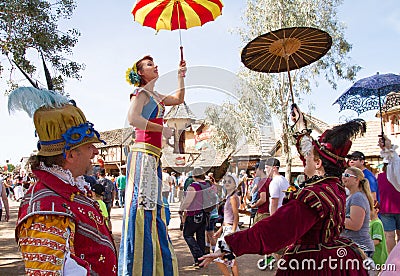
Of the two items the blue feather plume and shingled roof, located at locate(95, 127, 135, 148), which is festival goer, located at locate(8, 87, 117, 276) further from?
shingled roof, located at locate(95, 127, 135, 148)

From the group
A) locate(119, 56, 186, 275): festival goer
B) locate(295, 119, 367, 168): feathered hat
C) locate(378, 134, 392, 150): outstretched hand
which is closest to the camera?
locate(295, 119, 367, 168): feathered hat

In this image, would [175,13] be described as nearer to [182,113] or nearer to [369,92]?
[182,113]

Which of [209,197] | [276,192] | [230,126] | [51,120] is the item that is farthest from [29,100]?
[209,197]

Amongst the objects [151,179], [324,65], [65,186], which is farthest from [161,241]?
[324,65]

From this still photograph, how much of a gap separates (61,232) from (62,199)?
19 cm

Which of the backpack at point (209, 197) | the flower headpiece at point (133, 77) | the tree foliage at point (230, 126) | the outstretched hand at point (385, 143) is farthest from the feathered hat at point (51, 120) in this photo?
the backpack at point (209, 197)

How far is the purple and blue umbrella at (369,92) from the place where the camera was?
5.20 m

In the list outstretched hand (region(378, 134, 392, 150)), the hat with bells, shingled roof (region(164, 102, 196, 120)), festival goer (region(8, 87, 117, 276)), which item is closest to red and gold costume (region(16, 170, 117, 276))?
festival goer (region(8, 87, 117, 276))

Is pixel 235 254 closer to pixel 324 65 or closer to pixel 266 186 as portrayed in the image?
pixel 266 186

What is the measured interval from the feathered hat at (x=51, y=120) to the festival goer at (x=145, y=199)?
4.35 ft

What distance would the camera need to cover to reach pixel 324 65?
21.2 metres

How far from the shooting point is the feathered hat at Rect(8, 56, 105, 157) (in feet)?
6.73

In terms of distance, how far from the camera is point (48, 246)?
69.7 inches

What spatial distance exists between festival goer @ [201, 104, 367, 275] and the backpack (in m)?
4.07
